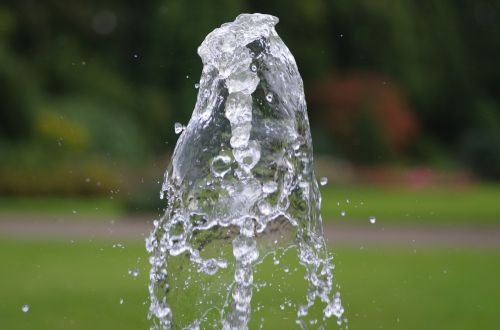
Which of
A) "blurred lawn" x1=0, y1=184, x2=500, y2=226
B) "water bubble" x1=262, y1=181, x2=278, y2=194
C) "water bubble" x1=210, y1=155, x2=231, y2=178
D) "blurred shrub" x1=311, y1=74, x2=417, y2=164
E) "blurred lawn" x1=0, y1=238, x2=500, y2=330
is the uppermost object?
"blurred shrub" x1=311, y1=74, x2=417, y2=164

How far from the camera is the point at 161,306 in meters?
4.16

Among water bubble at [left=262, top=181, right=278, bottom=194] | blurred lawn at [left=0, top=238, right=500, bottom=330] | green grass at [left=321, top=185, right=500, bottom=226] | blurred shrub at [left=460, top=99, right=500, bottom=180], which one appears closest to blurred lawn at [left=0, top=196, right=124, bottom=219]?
blurred lawn at [left=0, top=238, right=500, bottom=330]

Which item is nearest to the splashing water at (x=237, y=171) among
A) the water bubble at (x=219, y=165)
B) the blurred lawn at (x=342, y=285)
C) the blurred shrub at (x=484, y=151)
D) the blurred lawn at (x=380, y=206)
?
the water bubble at (x=219, y=165)

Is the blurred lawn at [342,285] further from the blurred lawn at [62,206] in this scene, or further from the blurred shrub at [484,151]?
the blurred shrub at [484,151]

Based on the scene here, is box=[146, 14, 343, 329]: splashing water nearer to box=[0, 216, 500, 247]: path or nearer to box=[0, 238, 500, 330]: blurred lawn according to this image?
box=[0, 238, 500, 330]: blurred lawn

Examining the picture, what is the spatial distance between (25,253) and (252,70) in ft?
23.6

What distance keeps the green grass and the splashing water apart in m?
7.98

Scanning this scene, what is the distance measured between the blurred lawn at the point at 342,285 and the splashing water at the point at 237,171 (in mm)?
2284

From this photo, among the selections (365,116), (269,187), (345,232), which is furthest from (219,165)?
(365,116)

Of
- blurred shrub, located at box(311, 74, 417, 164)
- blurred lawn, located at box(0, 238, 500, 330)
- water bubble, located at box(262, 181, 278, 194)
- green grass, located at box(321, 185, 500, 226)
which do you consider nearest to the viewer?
water bubble, located at box(262, 181, 278, 194)

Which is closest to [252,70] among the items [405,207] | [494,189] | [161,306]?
[161,306]

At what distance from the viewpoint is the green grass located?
1462cm

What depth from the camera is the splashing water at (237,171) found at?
13.6 ft

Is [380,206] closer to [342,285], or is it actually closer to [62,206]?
[62,206]
